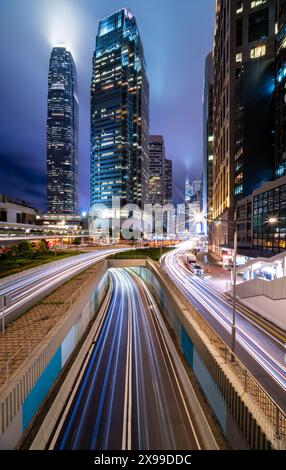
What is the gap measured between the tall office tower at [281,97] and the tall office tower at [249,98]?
2451 millimetres

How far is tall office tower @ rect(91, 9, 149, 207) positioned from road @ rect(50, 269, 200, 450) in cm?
11816

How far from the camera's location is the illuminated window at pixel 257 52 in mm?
49128

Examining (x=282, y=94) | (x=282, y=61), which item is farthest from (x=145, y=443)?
(x=282, y=61)

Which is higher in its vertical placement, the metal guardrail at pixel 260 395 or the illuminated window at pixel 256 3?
the illuminated window at pixel 256 3

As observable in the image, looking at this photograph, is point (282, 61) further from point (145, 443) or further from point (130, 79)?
point (130, 79)

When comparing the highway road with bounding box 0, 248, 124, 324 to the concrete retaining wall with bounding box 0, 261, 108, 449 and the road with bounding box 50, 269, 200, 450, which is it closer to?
the concrete retaining wall with bounding box 0, 261, 108, 449

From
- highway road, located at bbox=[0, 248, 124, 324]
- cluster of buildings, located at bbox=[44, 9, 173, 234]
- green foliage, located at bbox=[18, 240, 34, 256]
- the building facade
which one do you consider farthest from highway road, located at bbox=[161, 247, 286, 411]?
cluster of buildings, located at bbox=[44, 9, 173, 234]

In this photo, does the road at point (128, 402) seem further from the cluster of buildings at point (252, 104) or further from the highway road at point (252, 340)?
the cluster of buildings at point (252, 104)

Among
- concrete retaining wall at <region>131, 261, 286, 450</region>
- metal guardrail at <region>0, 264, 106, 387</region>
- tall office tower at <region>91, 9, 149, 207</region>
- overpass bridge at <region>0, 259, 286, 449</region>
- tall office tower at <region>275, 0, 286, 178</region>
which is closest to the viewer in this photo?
concrete retaining wall at <region>131, 261, 286, 450</region>

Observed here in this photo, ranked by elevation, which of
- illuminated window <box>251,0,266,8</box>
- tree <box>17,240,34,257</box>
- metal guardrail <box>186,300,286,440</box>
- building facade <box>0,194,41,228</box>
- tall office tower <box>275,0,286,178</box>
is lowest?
metal guardrail <box>186,300,286,440</box>

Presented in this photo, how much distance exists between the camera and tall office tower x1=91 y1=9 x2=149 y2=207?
128375mm

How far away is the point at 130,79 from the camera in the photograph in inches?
5384

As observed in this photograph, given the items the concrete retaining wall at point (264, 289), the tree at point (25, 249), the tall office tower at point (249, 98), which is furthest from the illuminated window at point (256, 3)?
the tree at point (25, 249)

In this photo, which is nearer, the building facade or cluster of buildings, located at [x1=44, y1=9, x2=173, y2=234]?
the building facade
